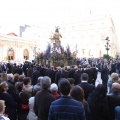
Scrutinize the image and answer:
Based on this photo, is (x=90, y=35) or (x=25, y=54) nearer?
(x=25, y=54)

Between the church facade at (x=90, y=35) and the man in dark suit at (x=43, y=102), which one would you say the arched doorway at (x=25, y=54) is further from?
the man in dark suit at (x=43, y=102)

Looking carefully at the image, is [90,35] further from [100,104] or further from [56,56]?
[100,104]

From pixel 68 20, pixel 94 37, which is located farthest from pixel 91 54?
pixel 68 20

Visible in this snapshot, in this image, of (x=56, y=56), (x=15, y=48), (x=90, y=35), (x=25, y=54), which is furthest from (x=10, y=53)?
(x=56, y=56)

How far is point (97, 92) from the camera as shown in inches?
169

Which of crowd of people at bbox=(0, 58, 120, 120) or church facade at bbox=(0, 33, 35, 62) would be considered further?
church facade at bbox=(0, 33, 35, 62)

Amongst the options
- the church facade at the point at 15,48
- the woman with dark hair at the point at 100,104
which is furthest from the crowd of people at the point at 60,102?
the church facade at the point at 15,48

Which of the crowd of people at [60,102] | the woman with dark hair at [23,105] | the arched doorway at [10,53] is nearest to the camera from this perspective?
the crowd of people at [60,102]

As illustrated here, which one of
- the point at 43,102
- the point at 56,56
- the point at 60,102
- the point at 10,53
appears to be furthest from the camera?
the point at 10,53

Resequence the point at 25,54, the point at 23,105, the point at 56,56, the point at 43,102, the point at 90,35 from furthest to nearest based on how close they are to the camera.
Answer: the point at 90,35
the point at 25,54
the point at 56,56
the point at 23,105
the point at 43,102

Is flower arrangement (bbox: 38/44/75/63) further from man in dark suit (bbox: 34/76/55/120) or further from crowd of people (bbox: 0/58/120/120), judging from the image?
man in dark suit (bbox: 34/76/55/120)

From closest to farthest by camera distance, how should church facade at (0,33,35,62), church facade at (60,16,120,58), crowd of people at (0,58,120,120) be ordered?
crowd of people at (0,58,120,120) → church facade at (0,33,35,62) → church facade at (60,16,120,58)

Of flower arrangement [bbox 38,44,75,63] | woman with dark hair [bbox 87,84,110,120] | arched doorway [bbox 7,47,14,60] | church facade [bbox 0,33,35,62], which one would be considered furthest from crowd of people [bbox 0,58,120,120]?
arched doorway [bbox 7,47,14,60]

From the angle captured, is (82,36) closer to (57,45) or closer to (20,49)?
(20,49)
